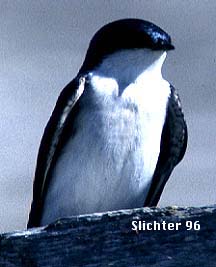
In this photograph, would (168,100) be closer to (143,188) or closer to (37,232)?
(143,188)

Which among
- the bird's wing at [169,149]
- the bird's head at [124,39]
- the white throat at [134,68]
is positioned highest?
the bird's head at [124,39]

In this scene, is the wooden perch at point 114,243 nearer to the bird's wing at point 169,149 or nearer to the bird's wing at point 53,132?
the bird's wing at point 53,132

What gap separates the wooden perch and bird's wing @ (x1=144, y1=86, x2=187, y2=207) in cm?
180

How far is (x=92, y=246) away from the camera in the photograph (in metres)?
1.89

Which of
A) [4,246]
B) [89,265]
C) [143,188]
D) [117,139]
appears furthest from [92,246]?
[143,188]

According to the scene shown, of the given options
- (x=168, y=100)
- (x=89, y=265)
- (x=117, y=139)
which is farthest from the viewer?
(x=168, y=100)

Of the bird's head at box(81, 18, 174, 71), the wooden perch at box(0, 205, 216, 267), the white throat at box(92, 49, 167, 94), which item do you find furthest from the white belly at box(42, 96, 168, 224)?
the wooden perch at box(0, 205, 216, 267)

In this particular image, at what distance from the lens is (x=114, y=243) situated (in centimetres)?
189

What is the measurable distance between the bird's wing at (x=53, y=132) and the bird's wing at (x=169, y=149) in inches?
18.6

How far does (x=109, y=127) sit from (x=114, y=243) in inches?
57.6

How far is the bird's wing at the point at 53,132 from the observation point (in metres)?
3.38

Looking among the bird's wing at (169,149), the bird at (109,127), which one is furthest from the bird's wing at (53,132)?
the bird's wing at (169,149)

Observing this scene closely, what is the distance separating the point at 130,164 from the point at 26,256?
1.58 metres

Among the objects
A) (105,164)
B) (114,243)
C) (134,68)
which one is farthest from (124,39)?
(114,243)
